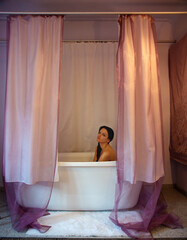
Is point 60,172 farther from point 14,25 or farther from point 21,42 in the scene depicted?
point 14,25

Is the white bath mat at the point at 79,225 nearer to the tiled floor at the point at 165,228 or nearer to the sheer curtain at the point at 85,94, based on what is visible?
the tiled floor at the point at 165,228

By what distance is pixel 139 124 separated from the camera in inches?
71.2

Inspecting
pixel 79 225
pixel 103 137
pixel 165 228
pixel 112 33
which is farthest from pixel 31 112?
pixel 112 33

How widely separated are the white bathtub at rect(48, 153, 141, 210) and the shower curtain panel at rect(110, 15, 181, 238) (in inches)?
6.9


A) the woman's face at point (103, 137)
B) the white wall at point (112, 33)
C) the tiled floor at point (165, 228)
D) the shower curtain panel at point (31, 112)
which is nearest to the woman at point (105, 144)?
the woman's face at point (103, 137)

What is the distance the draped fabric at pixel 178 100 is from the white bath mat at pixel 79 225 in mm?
1267

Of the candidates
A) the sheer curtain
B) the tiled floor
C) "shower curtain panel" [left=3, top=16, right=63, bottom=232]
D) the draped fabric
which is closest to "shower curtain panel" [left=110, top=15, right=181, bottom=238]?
the tiled floor

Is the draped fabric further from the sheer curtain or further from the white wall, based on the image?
the sheer curtain

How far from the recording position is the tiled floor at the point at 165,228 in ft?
5.23

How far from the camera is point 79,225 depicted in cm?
174

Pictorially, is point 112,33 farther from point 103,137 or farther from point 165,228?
point 165,228

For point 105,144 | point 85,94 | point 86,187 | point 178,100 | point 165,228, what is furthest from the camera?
point 85,94

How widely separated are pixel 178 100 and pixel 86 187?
1689 mm

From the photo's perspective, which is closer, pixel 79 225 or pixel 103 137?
pixel 79 225
